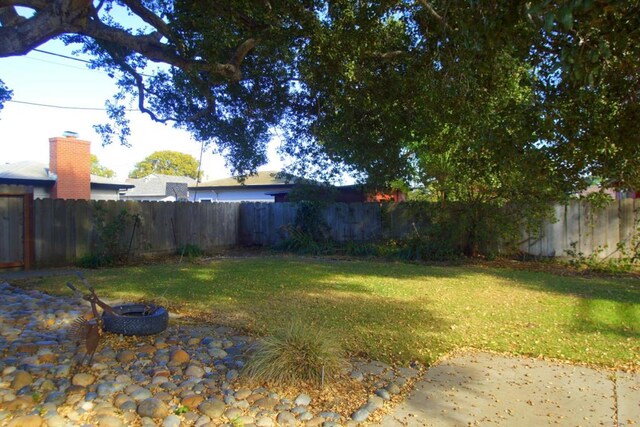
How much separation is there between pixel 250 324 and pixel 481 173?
4.70 meters

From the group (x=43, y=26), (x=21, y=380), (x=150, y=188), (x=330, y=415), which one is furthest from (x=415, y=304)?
(x=150, y=188)

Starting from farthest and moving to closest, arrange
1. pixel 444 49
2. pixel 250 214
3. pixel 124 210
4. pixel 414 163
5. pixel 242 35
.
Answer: pixel 250 214 < pixel 414 163 < pixel 124 210 < pixel 242 35 < pixel 444 49

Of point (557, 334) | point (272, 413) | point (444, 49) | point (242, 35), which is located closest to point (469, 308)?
point (557, 334)

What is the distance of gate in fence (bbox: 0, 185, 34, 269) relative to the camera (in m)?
12.1

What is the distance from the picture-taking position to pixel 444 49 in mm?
8203

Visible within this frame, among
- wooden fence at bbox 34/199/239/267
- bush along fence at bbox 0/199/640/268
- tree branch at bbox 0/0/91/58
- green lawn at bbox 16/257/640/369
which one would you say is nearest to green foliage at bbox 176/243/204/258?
bush along fence at bbox 0/199/640/268

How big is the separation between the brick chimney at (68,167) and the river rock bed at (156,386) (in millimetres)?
19589

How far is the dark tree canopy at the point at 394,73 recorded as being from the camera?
6.00 meters

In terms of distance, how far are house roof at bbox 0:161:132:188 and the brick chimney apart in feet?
1.25

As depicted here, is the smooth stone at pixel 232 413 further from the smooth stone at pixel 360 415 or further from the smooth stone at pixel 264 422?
the smooth stone at pixel 360 415

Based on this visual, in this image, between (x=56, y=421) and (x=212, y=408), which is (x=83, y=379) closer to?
(x=56, y=421)

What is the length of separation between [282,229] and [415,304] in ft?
36.3

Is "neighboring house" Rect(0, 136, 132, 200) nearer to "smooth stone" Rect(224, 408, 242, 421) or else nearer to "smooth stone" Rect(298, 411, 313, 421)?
"smooth stone" Rect(224, 408, 242, 421)

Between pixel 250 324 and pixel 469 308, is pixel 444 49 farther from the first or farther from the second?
pixel 250 324
